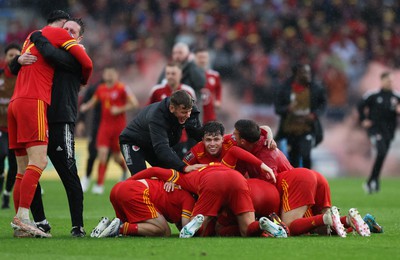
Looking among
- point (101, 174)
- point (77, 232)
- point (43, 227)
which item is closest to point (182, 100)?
point (77, 232)

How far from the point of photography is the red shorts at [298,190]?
9.51 metres

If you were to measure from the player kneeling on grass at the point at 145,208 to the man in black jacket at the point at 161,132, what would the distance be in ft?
1.21

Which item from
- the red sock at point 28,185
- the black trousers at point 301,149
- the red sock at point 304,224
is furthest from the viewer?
the black trousers at point 301,149

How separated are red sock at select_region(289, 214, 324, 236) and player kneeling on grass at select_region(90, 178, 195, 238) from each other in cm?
107

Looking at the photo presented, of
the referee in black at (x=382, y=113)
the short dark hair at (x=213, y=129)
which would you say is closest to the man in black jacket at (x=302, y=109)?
the referee in black at (x=382, y=113)

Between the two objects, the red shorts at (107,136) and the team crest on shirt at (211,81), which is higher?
the team crest on shirt at (211,81)

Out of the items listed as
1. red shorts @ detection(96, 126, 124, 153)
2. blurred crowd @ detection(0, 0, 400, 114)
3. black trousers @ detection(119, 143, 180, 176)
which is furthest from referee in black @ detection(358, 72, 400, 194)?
black trousers @ detection(119, 143, 180, 176)

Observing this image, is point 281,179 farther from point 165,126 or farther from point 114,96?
point 114,96

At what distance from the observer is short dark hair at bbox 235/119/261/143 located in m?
9.89

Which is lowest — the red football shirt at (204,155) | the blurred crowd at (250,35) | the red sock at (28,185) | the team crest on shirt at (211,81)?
the red sock at (28,185)

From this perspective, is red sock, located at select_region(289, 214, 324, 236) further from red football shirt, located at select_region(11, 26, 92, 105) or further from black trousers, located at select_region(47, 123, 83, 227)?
red football shirt, located at select_region(11, 26, 92, 105)

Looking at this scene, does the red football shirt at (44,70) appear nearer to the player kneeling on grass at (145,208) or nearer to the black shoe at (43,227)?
the player kneeling on grass at (145,208)

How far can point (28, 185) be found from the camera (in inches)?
366

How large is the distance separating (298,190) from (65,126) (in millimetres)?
2522
